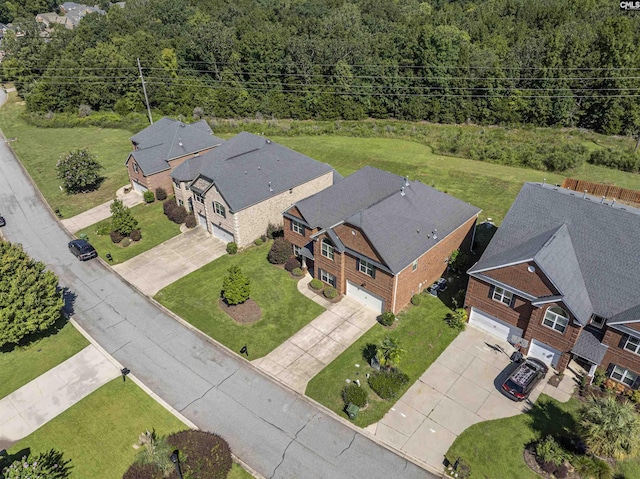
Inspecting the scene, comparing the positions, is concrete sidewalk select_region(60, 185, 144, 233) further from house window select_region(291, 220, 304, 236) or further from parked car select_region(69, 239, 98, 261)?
house window select_region(291, 220, 304, 236)

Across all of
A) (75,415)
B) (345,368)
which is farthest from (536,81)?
(75,415)

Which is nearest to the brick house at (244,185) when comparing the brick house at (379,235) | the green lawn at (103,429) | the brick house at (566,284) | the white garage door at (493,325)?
the brick house at (379,235)

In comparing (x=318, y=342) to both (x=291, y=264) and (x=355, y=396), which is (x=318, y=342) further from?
(x=291, y=264)

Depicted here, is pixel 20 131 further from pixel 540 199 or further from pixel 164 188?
pixel 540 199

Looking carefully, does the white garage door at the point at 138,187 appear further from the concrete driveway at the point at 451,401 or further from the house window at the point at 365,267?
the concrete driveway at the point at 451,401

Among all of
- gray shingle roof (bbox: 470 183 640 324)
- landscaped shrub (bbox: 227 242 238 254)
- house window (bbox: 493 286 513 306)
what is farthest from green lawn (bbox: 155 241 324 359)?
gray shingle roof (bbox: 470 183 640 324)

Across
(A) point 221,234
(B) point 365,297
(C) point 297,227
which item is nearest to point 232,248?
(A) point 221,234
